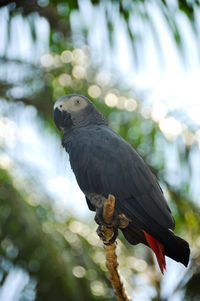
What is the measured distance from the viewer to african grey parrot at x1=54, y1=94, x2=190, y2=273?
129 cm

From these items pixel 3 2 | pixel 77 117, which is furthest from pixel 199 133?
pixel 3 2

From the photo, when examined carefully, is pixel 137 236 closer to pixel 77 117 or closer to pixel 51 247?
pixel 77 117

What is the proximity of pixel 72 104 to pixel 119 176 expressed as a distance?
540 mm

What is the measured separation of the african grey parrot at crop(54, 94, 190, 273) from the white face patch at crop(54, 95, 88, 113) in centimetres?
16

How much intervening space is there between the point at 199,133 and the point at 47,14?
1232mm

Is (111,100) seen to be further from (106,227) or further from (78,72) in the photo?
(106,227)

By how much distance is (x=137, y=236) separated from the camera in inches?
59.4

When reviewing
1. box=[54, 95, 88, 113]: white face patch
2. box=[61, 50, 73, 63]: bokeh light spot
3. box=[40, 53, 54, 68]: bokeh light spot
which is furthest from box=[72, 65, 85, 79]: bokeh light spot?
box=[54, 95, 88, 113]: white face patch

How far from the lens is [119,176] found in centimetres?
142

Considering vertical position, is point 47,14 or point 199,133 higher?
point 47,14

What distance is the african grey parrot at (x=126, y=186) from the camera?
129 centimetres

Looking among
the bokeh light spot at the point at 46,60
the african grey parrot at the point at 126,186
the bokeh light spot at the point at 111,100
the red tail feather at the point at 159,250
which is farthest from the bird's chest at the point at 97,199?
the bokeh light spot at the point at 46,60

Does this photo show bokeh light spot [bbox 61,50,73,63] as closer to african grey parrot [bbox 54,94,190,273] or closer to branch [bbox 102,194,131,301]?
african grey parrot [bbox 54,94,190,273]

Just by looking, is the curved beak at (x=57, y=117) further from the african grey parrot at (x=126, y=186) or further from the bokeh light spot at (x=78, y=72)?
the bokeh light spot at (x=78, y=72)
